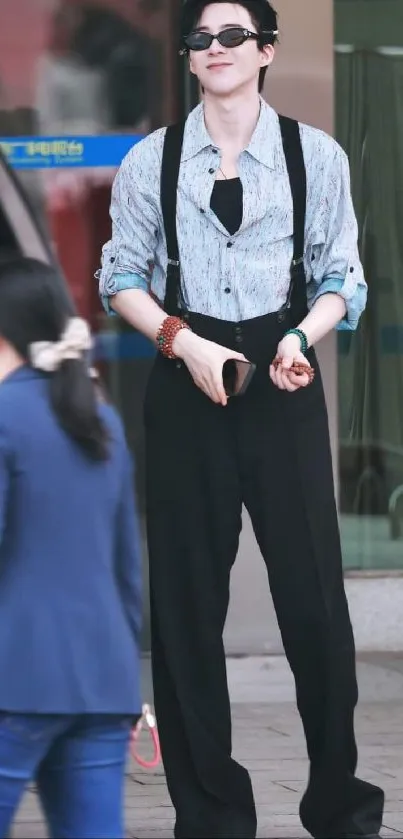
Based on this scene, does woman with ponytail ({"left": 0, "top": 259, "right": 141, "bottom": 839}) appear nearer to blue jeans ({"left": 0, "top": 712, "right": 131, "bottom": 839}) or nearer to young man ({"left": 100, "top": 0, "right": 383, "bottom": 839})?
blue jeans ({"left": 0, "top": 712, "right": 131, "bottom": 839})

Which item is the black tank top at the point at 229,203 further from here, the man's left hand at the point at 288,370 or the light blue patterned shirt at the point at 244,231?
the man's left hand at the point at 288,370

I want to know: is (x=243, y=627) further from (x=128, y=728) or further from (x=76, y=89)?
(x=128, y=728)

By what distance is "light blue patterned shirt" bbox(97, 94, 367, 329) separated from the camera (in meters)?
4.38

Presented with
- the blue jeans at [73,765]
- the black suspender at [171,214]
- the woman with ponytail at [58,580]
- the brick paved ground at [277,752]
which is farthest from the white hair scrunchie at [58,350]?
the brick paved ground at [277,752]

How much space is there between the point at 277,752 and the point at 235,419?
170 centimetres

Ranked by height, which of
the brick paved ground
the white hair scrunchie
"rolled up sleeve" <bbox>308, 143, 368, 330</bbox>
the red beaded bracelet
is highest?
the white hair scrunchie

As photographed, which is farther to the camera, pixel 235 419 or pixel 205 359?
pixel 235 419

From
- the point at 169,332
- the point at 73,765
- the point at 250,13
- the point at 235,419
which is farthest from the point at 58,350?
the point at 250,13

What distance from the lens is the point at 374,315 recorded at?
726 centimetres

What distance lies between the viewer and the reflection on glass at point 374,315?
704 cm

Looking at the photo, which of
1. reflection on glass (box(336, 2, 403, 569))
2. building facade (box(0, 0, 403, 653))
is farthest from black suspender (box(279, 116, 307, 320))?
reflection on glass (box(336, 2, 403, 569))

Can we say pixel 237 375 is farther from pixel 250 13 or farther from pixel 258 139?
pixel 250 13

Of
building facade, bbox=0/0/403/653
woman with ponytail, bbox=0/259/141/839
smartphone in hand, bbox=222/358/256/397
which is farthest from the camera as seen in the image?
building facade, bbox=0/0/403/653

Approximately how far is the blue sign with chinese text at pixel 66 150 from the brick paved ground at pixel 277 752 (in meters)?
1.84
